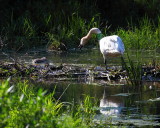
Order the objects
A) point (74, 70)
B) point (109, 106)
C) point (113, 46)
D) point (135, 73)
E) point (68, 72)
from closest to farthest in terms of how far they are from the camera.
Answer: point (109, 106) → point (135, 73) → point (68, 72) → point (74, 70) → point (113, 46)

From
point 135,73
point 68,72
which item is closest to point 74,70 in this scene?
point 68,72

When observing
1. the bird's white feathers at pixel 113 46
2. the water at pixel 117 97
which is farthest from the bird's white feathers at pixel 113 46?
the water at pixel 117 97

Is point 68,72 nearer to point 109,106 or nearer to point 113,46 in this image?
point 113,46

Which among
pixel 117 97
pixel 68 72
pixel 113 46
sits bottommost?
pixel 117 97

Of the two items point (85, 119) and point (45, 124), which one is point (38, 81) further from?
point (45, 124)

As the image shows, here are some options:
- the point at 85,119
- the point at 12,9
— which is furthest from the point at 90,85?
the point at 12,9

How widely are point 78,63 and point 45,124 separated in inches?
342

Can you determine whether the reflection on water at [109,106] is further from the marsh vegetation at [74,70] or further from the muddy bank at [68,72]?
the muddy bank at [68,72]

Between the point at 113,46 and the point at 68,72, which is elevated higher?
the point at 113,46

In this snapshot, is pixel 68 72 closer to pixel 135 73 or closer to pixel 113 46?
pixel 113 46

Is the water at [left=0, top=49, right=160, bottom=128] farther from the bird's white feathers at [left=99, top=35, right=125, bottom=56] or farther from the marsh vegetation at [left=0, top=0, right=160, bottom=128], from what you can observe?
the bird's white feathers at [left=99, top=35, right=125, bottom=56]

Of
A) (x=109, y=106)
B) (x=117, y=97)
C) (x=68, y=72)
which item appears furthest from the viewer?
(x=68, y=72)

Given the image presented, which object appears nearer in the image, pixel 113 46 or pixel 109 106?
pixel 109 106

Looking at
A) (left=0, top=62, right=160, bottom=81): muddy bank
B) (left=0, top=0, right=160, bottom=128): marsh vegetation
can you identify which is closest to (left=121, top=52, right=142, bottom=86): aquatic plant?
(left=0, top=0, right=160, bottom=128): marsh vegetation
